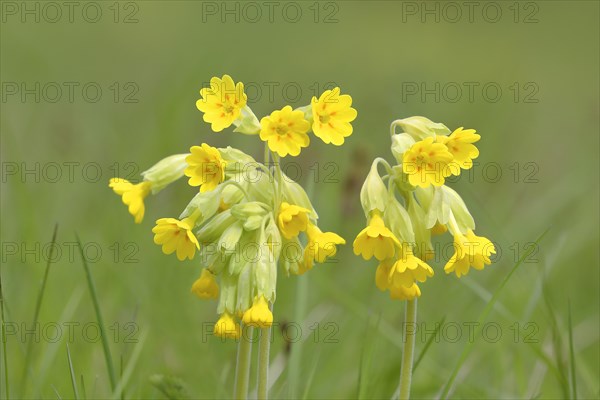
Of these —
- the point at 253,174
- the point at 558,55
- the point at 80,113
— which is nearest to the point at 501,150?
the point at 80,113

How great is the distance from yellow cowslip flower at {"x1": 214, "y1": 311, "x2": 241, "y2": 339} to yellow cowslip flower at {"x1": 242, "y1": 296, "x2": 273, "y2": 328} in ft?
0.19

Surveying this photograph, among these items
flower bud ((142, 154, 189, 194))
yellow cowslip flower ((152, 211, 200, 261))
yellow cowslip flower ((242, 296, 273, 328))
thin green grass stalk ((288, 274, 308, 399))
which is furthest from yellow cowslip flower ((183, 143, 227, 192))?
thin green grass stalk ((288, 274, 308, 399))

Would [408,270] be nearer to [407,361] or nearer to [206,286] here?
[407,361]

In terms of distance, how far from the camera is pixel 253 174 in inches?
98.3

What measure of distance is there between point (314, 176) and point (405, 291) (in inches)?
113

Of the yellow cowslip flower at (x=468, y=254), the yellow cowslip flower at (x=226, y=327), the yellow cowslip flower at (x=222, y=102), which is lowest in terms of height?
the yellow cowslip flower at (x=226, y=327)

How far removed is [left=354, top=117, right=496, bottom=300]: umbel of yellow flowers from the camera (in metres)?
2.38

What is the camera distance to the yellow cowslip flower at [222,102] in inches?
95.7

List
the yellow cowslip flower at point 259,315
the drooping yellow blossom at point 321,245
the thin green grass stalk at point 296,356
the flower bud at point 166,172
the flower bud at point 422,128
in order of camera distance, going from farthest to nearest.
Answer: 1. the thin green grass stalk at point 296,356
2. the flower bud at point 166,172
3. the flower bud at point 422,128
4. the drooping yellow blossom at point 321,245
5. the yellow cowslip flower at point 259,315

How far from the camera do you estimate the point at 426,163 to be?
7.85ft

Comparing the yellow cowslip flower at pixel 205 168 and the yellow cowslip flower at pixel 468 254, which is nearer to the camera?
the yellow cowslip flower at pixel 205 168

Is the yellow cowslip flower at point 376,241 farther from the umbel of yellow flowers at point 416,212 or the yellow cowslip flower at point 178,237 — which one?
the yellow cowslip flower at point 178,237

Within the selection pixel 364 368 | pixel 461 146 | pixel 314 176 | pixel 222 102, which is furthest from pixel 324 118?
pixel 314 176

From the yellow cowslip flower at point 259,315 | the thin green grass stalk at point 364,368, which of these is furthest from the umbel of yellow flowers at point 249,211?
the thin green grass stalk at point 364,368
